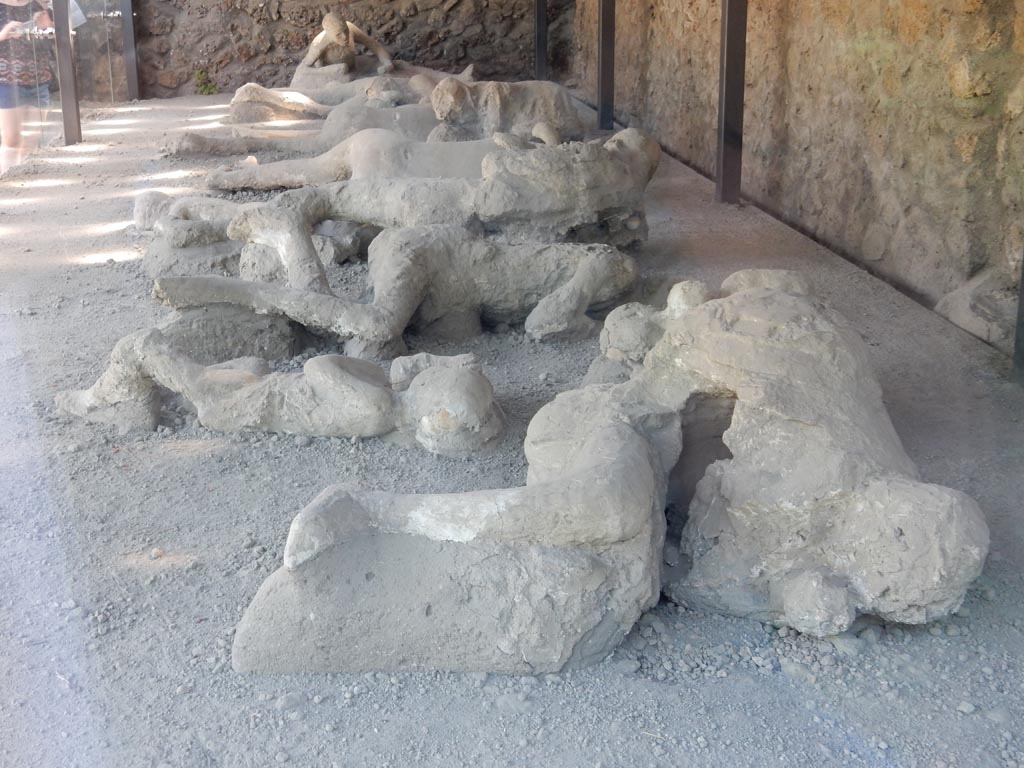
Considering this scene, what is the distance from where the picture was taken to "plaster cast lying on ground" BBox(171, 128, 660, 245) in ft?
15.7

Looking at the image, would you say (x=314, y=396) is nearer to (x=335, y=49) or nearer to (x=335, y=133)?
(x=335, y=133)

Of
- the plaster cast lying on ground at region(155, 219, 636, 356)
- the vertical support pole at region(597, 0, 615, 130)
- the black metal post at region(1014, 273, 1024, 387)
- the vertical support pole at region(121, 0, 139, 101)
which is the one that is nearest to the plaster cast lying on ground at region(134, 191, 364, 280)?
the plaster cast lying on ground at region(155, 219, 636, 356)

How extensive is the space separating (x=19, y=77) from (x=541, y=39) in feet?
20.6

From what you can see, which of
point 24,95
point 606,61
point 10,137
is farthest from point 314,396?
point 606,61

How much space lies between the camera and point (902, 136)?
525 cm

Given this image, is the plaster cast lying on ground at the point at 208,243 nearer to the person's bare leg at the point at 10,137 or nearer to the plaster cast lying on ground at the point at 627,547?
the person's bare leg at the point at 10,137

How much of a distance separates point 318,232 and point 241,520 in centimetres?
281

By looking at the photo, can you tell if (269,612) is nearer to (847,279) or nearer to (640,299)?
(640,299)

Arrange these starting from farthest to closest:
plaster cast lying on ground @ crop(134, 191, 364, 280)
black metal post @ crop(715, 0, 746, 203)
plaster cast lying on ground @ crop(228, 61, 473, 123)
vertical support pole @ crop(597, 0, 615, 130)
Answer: vertical support pole @ crop(597, 0, 615, 130) → plaster cast lying on ground @ crop(228, 61, 473, 123) → black metal post @ crop(715, 0, 746, 203) → plaster cast lying on ground @ crop(134, 191, 364, 280)

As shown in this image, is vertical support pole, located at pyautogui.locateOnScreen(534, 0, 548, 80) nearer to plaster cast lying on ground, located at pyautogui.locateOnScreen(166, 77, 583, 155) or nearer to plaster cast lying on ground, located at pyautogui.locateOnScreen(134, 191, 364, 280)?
plaster cast lying on ground, located at pyautogui.locateOnScreen(166, 77, 583, 155)

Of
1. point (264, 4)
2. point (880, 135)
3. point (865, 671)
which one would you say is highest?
point (264, 4)

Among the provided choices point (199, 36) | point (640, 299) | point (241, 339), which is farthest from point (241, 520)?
point (199, 36)

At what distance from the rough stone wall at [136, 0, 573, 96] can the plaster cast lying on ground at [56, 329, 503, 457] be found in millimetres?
9557

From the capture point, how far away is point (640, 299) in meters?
4.76
